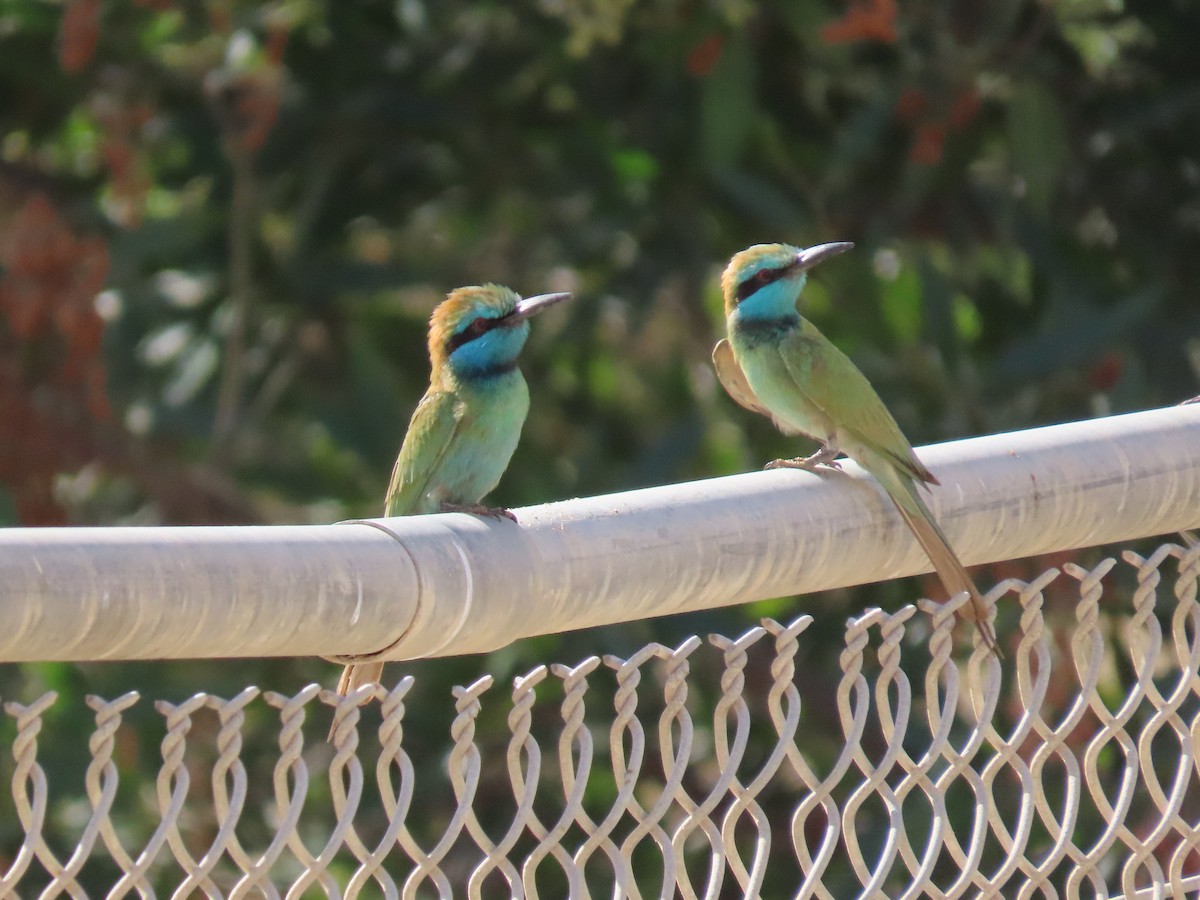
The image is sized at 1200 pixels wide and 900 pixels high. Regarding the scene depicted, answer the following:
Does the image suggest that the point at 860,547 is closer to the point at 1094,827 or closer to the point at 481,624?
the point at 481,624

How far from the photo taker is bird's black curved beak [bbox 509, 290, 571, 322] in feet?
10.3

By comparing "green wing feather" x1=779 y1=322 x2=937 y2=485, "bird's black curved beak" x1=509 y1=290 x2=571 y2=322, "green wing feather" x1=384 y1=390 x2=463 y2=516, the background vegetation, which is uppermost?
"bird's black curved beak" x1=509 y1=290 x2=571 y2=322

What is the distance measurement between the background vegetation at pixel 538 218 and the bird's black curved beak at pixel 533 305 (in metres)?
1.34

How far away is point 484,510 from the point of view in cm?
228

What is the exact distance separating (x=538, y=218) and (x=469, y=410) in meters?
2.37

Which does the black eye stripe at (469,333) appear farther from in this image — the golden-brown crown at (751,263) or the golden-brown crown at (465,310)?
the golden-brown crown at (751,263)

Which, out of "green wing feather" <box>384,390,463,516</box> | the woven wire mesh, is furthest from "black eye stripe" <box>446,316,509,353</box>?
the woven wire mesh

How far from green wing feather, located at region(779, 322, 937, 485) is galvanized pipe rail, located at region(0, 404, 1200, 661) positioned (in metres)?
0.43

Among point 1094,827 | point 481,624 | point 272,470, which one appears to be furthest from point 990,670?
point 272,470

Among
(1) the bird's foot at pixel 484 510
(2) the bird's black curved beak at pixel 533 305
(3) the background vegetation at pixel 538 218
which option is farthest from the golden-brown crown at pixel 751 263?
(3) the background vegetation at pixel 538 218

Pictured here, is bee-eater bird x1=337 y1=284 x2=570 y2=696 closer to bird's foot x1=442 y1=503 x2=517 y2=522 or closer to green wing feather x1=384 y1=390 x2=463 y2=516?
green wing feather x1=384 y1=390 x2=463 y2=516

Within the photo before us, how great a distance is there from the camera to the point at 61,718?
4.27 m

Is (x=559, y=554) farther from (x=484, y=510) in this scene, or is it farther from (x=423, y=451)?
(x=423, y=451)

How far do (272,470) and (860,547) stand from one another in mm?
3616
